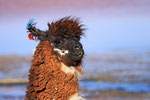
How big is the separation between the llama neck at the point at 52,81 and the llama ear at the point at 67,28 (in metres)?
0.39

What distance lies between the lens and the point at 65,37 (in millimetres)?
4699

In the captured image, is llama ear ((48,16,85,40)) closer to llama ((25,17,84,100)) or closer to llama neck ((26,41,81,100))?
llama ((25,17,84,100))

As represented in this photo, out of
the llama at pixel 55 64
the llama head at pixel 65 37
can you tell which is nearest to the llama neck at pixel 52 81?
the llama at pixel 55 64

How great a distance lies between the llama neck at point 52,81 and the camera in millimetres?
4379

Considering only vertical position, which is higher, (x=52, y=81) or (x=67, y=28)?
(x=67, y=28)

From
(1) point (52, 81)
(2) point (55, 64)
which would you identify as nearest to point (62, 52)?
(2) point (55, 64)

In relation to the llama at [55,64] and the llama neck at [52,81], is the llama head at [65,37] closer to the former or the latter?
the llama at [55,64]

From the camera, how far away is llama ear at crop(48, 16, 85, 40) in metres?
4.71

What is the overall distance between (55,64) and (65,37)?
46cm

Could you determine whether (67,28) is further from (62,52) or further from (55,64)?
(55,64)

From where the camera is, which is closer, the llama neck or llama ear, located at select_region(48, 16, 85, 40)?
the llama neck

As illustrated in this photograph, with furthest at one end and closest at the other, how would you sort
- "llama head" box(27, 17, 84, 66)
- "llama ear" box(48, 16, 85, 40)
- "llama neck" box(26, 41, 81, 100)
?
"llama ear" box(48, 16, 85, 40), "llama head" box(27, 17, 84, 66), "llama neck" box(26, 41, 81, 100)

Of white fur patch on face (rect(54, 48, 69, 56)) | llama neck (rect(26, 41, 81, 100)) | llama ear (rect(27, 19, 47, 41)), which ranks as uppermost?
llama ear (rect(27, 19, 47, 41))

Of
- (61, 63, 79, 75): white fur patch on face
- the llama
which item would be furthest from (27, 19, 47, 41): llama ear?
(61, 63, 79, 75): white fur patch on face
